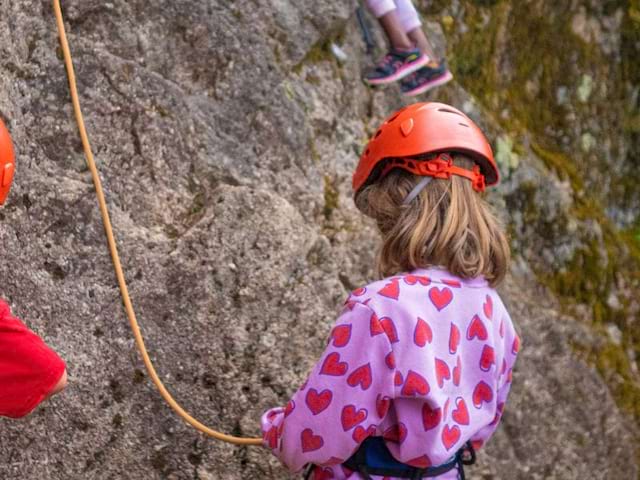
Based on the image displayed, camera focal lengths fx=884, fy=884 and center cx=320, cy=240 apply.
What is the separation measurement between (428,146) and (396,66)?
7.27 feet

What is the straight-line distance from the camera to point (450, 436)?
263 centimetres

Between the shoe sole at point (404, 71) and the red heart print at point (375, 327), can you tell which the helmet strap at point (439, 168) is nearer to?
the red heart print at point (375, 327)

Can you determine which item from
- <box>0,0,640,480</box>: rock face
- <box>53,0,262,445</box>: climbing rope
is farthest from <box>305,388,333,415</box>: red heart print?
<box>0,0,640,480</box>: rock face

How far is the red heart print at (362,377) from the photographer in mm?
2523

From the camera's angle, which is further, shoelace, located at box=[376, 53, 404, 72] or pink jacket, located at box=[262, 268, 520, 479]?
shoelace, located at box=[376, 53, 404, 72]

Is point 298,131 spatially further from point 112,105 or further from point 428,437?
point 428,437

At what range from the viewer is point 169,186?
13.1ft

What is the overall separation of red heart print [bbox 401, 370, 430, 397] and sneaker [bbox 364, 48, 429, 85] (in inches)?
104

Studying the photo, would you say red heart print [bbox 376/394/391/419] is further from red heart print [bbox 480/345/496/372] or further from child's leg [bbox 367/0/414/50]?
child's leg [bbox 367/0/414/50]

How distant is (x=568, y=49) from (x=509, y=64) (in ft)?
1.72

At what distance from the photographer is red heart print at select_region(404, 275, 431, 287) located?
8.56 ft

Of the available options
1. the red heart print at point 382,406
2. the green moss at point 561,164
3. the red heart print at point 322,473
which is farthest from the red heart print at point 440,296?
the green moss at point 561,164

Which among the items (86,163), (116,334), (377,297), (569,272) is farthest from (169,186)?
(569,272)

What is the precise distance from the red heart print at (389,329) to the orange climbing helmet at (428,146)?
0.52m
